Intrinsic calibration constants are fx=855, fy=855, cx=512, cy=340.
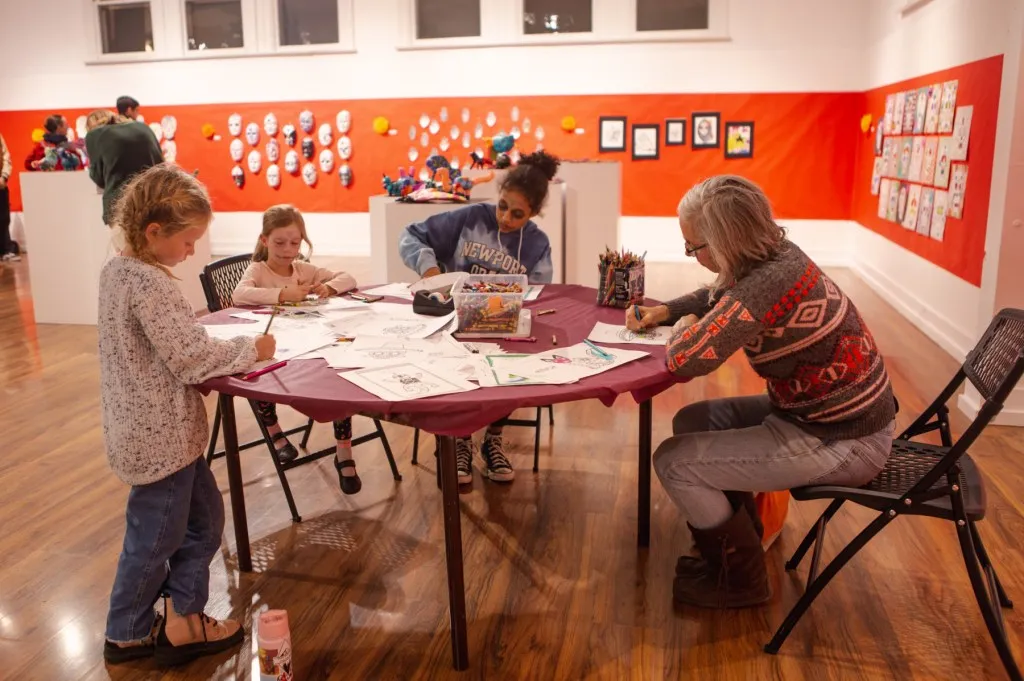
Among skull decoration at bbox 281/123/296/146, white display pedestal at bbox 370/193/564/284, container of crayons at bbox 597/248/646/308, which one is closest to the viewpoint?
container of crayons at bbox 597/248/646/308

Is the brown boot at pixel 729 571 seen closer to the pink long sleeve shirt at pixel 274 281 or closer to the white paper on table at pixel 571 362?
the white paper on table at pixel 571 362

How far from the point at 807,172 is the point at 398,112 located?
4.45 m

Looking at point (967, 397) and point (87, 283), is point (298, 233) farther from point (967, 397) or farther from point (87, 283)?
point (87, 283)

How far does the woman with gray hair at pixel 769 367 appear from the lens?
2.04 m

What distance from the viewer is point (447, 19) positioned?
9383mm

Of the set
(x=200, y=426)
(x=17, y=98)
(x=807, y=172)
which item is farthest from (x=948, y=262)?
(x=17, y=98)

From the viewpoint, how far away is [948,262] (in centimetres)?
551

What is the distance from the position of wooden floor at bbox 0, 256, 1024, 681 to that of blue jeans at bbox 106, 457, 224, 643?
0.16 metres

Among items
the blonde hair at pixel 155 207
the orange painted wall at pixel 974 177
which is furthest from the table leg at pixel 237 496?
the orange painted wall at pixel 974 177

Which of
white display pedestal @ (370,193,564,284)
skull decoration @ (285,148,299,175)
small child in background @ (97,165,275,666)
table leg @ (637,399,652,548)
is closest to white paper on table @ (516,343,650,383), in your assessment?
table leg @ (637,399,652,548)

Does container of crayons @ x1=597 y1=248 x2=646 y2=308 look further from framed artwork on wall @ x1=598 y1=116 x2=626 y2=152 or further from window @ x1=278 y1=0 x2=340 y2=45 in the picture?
window @ x1=278 y1=0 x2=340 y2=45

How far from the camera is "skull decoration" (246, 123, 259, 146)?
986 centimetres

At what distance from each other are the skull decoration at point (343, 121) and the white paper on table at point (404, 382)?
806 cm

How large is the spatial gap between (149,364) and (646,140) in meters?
7.71
